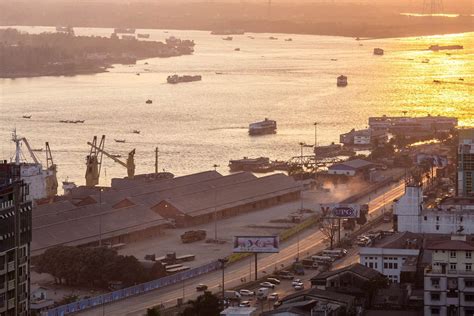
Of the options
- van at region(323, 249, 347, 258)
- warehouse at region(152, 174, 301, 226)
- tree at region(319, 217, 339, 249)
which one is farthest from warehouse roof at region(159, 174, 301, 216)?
van at region(323, 249, 347, 258)

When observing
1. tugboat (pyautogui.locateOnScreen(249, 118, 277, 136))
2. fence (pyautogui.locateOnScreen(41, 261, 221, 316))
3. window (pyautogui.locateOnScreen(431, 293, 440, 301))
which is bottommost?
fence (pyautogui.locateOnScreen(41, 261, 221, 316))

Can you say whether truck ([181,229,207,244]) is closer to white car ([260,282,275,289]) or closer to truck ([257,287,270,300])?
white car ([260,282,275,289])

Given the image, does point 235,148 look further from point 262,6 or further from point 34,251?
point 262,6

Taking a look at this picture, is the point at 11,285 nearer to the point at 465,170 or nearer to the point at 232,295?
the point at 232,295

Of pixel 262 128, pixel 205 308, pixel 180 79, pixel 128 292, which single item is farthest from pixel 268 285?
pixel 180 79

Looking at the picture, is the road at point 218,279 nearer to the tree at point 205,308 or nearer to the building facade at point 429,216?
the building facade at point 429,216

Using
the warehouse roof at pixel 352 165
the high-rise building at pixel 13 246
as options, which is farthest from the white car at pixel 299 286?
the warehouse roof at pixel 352 165
